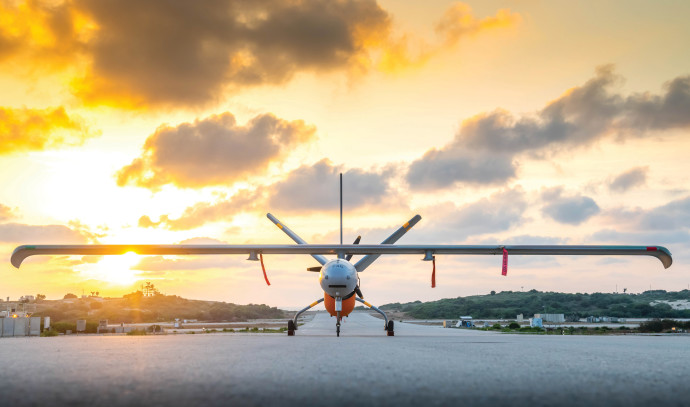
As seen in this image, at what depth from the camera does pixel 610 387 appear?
499 cm

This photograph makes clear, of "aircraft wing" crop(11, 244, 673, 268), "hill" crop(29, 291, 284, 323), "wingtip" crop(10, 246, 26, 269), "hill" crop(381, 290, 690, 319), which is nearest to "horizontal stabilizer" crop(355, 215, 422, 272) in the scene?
"aircraft wing" crop(11, 244, 673, 268)

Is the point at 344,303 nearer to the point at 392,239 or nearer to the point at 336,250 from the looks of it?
the point at 336,250

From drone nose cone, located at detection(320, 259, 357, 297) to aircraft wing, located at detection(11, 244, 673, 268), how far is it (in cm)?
111

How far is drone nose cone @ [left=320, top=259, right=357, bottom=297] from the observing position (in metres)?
20.8

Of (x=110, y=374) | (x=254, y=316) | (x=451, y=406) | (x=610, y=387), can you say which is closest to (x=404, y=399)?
(x=451, y=406)

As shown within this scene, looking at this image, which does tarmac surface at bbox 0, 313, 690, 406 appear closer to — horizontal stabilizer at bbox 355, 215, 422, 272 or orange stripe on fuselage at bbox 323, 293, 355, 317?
orange stripe on fuselage at bbox 323, 293, 355, 317

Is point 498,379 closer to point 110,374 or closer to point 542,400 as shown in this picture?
point 542,400

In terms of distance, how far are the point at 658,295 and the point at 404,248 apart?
20749 centimetres

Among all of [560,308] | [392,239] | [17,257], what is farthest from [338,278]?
[560,308]

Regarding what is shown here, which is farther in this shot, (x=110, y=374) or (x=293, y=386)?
(x=110, y=374)

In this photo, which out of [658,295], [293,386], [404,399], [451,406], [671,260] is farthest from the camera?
[658,295]

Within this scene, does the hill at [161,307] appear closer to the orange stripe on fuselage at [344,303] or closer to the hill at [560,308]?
the hill at [560,308]

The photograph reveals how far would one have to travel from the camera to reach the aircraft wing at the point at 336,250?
69.6 feet

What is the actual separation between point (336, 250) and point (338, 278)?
1786 millimetres
